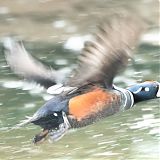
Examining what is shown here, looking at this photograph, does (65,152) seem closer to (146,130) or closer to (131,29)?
(146,130)

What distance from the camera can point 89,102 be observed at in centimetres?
120

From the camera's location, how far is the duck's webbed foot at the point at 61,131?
3.94 feet

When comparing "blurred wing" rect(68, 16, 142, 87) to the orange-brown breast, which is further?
the orange-brown breast

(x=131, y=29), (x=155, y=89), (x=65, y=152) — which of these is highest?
(x=131, y=29)

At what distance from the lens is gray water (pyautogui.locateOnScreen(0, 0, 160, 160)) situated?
48.5 inches

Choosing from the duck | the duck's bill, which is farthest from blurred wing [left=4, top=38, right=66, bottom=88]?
the duck's bill

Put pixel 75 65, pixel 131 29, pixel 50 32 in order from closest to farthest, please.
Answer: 1. pixel 131 29
2. pixel 75 65
3. pixel 50 32

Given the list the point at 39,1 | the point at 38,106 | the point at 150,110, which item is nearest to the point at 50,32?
the point at 39,1

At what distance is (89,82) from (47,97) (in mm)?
110

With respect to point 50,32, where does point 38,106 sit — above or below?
below

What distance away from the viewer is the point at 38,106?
1.24m

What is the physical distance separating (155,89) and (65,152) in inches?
9.7

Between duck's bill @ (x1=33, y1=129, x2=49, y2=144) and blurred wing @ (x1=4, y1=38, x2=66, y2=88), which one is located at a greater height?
blurred wing @ (x1=4, y1=38, x2=66, y2=88)

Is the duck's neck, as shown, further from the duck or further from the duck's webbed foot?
the duck's webbed foot
